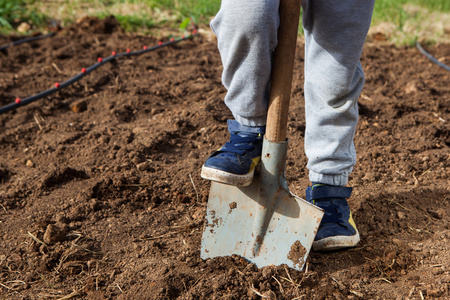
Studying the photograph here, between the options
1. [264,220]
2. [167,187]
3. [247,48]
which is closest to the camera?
[247,48]

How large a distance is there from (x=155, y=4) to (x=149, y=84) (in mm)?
2278

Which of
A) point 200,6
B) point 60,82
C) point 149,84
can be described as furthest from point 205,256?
point 200,6

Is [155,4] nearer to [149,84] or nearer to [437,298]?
[149,84]

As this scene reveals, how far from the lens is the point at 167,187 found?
216 centimetres

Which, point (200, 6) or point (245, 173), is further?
point (200, 6)

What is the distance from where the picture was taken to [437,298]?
1.49 metres

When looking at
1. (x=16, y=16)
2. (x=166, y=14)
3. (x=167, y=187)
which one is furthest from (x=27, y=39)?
(x=167, y=187)

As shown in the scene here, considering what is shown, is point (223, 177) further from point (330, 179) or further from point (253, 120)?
point (330, 179)

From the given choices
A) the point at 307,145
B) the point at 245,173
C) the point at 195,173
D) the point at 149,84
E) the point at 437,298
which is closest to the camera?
the point at 437,298

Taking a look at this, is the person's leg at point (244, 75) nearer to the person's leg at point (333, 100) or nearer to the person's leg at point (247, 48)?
the person's leg at point (247, 48)

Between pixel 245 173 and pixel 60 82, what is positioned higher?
pixel 245 173

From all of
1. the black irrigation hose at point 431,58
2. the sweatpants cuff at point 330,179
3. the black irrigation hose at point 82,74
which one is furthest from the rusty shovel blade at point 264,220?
the black irrigation hose at point 431,58

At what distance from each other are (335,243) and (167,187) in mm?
853

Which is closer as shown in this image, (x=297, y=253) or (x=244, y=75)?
(x=244, y=75)
